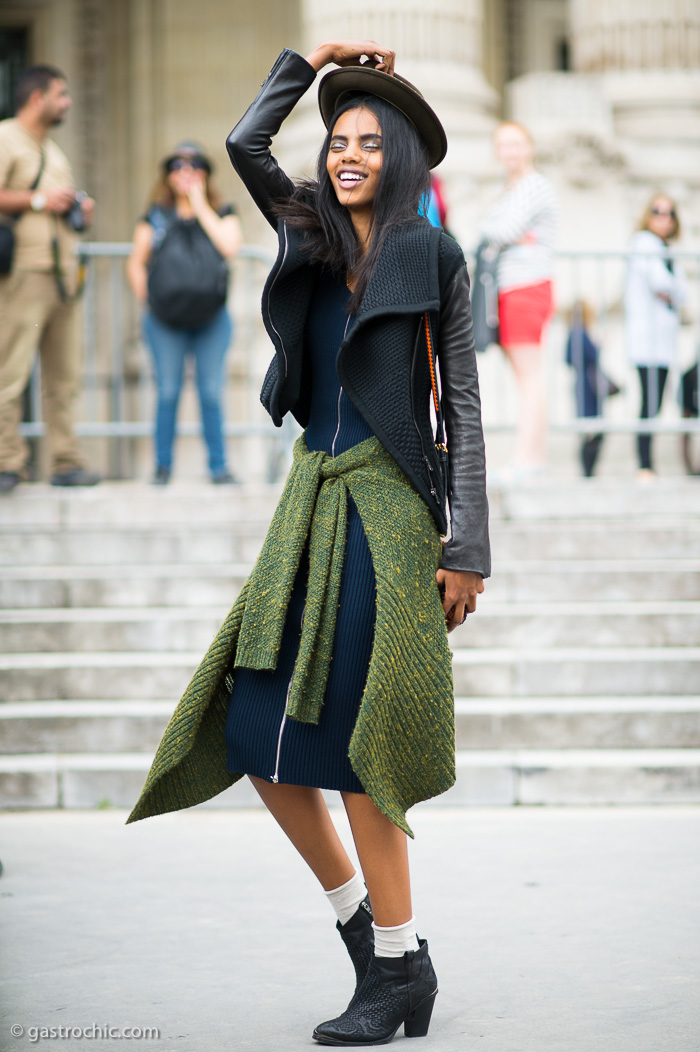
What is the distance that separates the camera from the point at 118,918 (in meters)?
3.92

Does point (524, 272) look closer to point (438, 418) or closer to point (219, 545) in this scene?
point (219, 545)

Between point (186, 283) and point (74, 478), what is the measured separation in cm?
122

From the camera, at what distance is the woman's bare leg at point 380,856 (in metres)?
2.93

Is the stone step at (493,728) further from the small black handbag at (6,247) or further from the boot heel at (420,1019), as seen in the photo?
the small black handbag at (6,247)

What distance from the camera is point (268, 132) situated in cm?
317

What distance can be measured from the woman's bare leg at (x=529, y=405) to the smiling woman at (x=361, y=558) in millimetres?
4480

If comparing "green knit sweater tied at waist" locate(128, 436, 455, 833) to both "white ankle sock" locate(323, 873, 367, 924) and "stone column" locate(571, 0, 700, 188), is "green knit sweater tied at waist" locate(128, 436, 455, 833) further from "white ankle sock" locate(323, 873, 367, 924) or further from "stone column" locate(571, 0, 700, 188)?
"stone column" locate(571, 0, 700, 188)

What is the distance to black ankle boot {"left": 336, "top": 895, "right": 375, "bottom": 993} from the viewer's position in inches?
121

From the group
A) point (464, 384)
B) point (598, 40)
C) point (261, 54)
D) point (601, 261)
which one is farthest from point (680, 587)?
point (261, 54)

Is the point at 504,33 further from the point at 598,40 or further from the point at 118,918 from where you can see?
the point at 118,918

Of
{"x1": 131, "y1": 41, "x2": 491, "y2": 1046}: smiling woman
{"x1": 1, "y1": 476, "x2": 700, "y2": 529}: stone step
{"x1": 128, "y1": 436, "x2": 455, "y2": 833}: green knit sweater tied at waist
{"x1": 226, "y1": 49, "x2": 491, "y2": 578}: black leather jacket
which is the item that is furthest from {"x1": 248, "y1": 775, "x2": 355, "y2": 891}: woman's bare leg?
{"x1": 1, "y1": 476, "x2": 700, "y2": 529}: stone step

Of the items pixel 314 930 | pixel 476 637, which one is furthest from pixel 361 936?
pixel 476 637

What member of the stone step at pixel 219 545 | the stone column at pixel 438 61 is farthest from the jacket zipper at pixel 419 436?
the stone column at pixel 438 61

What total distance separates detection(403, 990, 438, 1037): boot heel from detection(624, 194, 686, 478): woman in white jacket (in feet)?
18.6
